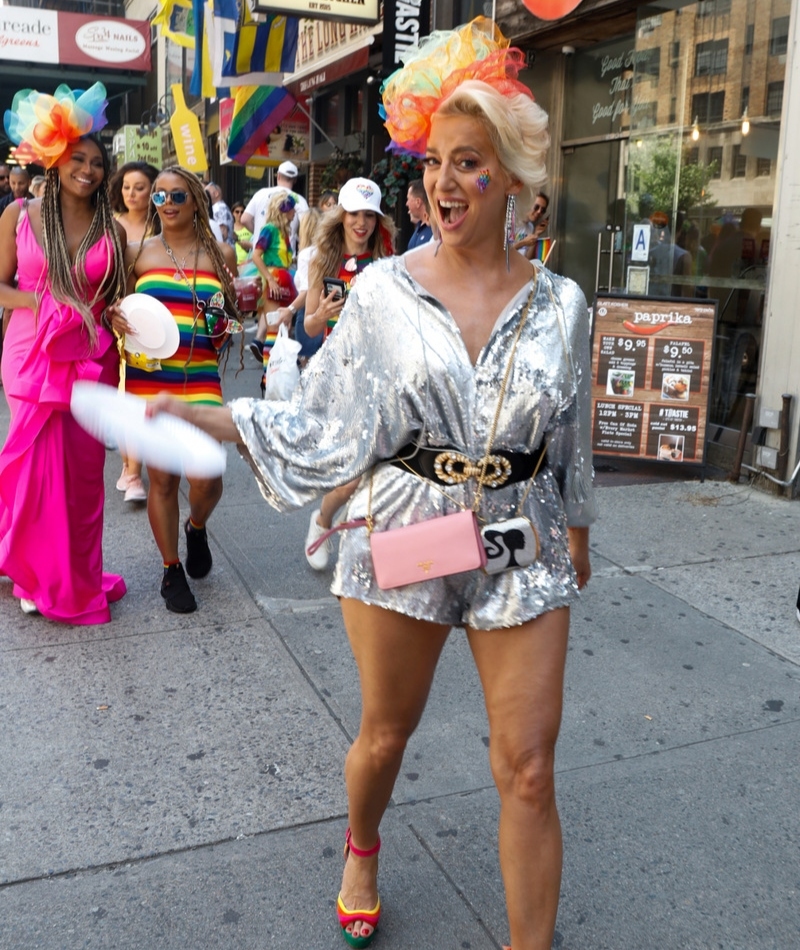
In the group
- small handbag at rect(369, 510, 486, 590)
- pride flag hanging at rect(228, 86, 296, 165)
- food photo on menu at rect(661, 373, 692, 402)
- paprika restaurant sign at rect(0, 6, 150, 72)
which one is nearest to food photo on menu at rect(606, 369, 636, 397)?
food photo on menu at rect(661, 373, 692, 402)

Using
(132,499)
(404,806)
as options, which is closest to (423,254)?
(404,806)

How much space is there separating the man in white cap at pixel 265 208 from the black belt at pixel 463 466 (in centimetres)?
707

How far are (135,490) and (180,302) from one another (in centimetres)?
203

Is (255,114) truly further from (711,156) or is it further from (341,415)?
(341,415)

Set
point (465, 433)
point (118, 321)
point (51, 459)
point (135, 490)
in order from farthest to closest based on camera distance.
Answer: point (135, 490)
point (51, 459)
point (118, 321)
point (465, 433)

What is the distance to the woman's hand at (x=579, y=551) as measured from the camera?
99.7 inches

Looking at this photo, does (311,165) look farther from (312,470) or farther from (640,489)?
(312,470)

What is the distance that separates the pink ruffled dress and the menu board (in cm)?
383

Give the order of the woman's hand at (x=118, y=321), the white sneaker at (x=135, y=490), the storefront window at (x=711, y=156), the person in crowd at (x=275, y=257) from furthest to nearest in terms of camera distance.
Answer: the person in crowd at (x=275, y=257) → the storefront window at (x=711, y=156) → the white sneaker at (x=135, y=490) → the woman's hand at (x=118, y=321)

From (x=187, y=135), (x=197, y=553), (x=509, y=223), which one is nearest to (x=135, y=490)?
(x=197, y=553)

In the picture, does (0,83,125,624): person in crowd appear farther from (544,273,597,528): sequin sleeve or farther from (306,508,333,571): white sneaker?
(544,273,597,528): sequin sleeve

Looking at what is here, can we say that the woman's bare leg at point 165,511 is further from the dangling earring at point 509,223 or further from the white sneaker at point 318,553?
the dangling earring at point 509,223

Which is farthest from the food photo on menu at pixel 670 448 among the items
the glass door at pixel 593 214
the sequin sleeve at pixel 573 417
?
the sequin sleeve at pixel 573 417

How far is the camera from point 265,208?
1055cm
